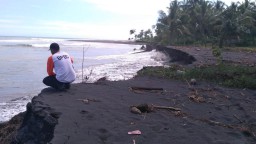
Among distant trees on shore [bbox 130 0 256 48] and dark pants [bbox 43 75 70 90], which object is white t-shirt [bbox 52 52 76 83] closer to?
dark pants [bbox 43 75 70 90]

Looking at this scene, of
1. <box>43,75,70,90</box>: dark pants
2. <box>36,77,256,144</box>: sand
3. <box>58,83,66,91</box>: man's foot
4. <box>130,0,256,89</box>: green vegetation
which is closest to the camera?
<box>36,77,256,144</box>: sand

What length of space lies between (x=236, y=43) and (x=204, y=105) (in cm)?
3740

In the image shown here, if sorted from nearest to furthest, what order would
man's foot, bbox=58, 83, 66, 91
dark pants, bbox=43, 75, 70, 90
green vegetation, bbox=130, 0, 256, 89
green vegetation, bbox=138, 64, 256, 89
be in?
1. dark pants, bbox=43, 75, 70, 90
2. man's foot, bbox=58, 83, 66, 91
3. green vegetation, bbox=138, 64, 256, 89
4. green vegetation, bbox=130, 0, 256, 89

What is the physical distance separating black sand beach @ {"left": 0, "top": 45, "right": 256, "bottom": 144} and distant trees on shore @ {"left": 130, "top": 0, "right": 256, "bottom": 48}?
28.5 meters

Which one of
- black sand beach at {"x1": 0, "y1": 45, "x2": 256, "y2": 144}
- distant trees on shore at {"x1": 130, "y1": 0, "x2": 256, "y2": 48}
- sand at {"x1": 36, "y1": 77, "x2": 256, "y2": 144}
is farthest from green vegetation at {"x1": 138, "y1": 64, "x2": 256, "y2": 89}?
distant trees on shore at {"x1": 130, "y1": 0, "x2": 256, "y2": 48}

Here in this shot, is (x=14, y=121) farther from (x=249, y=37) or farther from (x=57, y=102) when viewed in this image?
(x=249, y=37)

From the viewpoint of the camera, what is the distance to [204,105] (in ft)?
29.6

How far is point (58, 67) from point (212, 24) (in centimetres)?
3709

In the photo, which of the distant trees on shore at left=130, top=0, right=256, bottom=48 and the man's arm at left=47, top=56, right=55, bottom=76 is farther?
the distant trees on shore at left=130, top=0, right=256, bottom=48

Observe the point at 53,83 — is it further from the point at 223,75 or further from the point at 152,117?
the point at 223,75

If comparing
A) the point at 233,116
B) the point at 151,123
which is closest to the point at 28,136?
the point at 151,123

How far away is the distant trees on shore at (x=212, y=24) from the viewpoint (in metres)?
39.8

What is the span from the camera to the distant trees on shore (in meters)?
39.8

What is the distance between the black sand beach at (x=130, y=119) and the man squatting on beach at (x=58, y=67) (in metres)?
0.32
